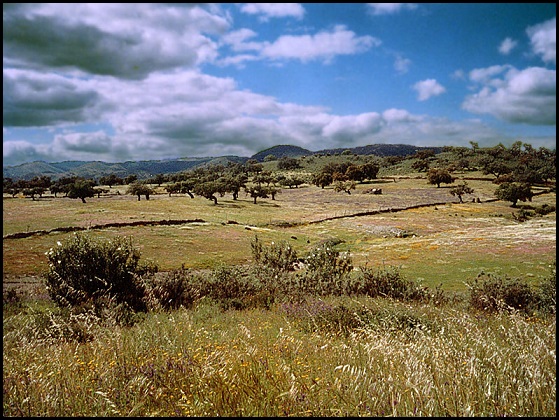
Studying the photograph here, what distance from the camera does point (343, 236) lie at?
194 ft

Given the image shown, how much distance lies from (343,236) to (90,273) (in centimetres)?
4866

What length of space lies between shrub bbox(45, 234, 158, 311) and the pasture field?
32.8 feet

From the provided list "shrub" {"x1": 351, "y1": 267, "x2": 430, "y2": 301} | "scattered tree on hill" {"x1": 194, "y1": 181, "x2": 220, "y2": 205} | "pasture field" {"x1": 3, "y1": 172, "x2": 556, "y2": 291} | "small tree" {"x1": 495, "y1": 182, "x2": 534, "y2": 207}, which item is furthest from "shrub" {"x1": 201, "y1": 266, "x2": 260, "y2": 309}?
"small tree" {"x1": 495, "y1": 182, "x2": 534, "y2": 207}

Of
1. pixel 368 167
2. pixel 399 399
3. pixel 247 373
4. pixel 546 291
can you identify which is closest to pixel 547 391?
pixel 399 399

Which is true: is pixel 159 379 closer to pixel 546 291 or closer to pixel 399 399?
pixel 399 399

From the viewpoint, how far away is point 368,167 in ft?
520

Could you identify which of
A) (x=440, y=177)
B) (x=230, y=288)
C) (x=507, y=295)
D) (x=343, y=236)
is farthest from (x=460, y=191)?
(x=230, y=288)

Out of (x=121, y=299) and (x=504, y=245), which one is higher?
(x=121, y=299)

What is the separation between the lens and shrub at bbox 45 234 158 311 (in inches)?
527

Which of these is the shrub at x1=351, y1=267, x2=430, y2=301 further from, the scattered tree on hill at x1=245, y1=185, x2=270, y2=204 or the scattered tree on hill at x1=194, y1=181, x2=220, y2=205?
the scattered tree on hill at x1=245, y1=185, x2=270, y2=204

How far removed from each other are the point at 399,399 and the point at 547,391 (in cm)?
180

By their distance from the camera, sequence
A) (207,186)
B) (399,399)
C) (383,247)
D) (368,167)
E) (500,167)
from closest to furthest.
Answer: (399,399)
(383,247)
(207,186)
(500,167)
(368,167)

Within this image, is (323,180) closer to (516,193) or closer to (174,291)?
(516,193)

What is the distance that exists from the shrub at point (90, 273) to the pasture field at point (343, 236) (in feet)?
32.8
